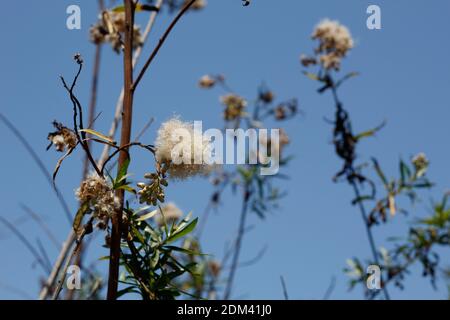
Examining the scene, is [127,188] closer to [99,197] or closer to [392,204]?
[99,197]

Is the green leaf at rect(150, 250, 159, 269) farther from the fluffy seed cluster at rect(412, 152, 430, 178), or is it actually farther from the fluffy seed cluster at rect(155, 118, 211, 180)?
the fluffy seed cluster at rect(412, 152, 430, 178)

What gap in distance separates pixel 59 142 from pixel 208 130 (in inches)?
9.5

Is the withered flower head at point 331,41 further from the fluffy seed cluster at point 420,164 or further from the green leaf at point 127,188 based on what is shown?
the green leaf at point 127,188

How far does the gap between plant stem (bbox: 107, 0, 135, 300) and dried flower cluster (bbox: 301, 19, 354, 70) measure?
4.22 feet

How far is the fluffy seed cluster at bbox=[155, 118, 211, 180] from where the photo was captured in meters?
0.91

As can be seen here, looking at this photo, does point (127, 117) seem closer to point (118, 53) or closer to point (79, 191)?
point (79, 191)

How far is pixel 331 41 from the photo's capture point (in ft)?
7.22

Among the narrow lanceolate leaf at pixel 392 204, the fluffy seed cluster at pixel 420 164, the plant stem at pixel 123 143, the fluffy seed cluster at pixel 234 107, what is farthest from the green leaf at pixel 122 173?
the fluffy seed cluster at pixel 234 107

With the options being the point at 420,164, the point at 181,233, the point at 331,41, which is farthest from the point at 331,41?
the point at 181,233

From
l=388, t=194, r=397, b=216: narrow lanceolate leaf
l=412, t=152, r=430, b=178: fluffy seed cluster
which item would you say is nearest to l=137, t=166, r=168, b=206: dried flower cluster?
l=388, t=194, r=397, b=216: narrow lanceolate leaf

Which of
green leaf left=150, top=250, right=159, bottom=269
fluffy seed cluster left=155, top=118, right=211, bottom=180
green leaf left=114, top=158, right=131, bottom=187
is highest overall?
fluffy seed cluster left=155, top=118, right=211, bottom=180

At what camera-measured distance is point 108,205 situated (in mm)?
860

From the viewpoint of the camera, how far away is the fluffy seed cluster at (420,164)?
214 cm
